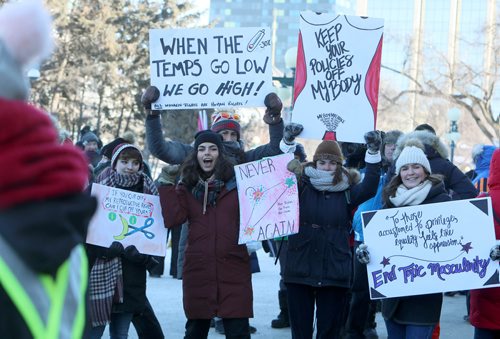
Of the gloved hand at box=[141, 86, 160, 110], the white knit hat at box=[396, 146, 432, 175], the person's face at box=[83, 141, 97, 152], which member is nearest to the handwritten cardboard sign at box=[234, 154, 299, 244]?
the white knit hat at box=[396, 146, 432, 175]

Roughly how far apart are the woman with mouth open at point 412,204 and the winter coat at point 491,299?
308mm

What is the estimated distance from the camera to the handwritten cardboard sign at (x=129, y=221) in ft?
20.9

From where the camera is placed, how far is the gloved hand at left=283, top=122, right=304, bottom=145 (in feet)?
21.5

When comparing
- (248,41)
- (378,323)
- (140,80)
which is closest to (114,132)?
(140,80)

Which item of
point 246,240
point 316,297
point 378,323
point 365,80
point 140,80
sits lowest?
point 378,323

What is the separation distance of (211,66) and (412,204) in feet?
6.59

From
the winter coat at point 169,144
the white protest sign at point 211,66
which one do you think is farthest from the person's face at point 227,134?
the winter coat at point 169,144

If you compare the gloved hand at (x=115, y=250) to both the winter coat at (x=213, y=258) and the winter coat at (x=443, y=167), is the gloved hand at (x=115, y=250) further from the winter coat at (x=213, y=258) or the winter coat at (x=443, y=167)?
the winter coat at (x=443, y=167)

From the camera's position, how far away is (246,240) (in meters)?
6.25

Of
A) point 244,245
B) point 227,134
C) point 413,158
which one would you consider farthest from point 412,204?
point 227,134

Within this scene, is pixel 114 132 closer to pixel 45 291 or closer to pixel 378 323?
pixel 378 323

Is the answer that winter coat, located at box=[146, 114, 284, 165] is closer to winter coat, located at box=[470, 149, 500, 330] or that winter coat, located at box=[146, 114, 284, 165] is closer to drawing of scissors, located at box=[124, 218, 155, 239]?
drawing of scissors, located at box=[124, 218, 155, 239]

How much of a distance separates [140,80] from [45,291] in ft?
108

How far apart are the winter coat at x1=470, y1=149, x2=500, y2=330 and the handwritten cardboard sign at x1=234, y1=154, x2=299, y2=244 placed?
4.36 ft
